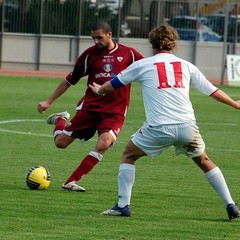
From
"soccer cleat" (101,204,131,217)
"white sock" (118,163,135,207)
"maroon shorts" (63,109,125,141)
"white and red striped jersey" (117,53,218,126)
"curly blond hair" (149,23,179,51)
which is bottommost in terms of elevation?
"soccer cleat" (101,204,131,217)

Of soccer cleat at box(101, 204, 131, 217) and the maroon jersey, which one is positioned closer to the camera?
soccer cleat at box(101, 204, 131, 217)

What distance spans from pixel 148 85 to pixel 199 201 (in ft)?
6.97

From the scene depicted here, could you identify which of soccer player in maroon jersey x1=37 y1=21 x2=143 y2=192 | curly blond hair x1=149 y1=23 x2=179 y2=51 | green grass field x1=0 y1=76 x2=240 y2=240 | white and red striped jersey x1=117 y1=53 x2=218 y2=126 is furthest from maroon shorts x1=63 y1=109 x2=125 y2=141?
curly blond hair x1=149 y1=23 x2=179 y2=51

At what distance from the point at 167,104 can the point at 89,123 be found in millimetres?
3056

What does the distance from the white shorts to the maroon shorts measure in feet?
8.35

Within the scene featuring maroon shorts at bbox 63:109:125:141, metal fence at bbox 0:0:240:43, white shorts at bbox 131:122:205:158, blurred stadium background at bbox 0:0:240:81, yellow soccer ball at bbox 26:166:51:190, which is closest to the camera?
white shorts at bbox 131:122:205:158

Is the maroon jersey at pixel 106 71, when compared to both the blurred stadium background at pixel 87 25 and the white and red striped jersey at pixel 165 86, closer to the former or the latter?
the white and red striped jersey at pixel 165 86

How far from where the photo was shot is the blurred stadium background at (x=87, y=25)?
44.1m

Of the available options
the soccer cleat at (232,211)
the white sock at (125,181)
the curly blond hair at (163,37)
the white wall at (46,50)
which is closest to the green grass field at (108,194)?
the soccer cleat at (232,211)

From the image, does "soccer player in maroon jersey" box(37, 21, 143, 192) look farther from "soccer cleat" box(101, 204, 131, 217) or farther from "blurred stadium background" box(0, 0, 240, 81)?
"blurred stadium background" box(0, 0, 240, 81)

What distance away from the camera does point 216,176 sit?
426 inches

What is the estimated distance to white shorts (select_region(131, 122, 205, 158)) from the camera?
10.6 metres

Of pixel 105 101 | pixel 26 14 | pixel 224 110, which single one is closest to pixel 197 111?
pixel 224 110

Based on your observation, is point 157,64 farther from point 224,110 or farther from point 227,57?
point 227,57
